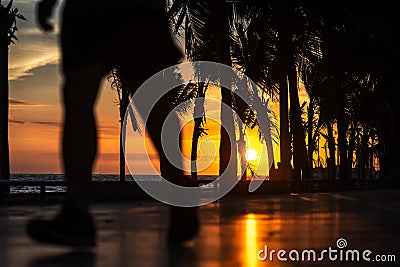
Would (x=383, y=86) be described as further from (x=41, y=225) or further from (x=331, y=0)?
(x=41, y=225)

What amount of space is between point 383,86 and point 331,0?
7.69 m

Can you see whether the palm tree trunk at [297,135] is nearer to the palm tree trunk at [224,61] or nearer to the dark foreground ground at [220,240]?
the palm tree trunk at [224,61]

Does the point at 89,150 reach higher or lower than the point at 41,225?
higher

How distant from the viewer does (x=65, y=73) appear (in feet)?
17.7

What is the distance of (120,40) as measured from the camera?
554 cm

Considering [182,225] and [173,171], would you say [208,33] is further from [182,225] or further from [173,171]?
[182,225]

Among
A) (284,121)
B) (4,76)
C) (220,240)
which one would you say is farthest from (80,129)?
(284,121)

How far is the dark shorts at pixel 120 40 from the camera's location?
538 centimetres

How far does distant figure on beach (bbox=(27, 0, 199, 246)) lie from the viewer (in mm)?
5055

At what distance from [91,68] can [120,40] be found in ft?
0.96

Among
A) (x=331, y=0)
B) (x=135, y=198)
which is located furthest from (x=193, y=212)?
(x=331, y=0)

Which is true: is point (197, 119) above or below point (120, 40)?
above

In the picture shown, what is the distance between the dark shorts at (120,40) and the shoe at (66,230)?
974mm

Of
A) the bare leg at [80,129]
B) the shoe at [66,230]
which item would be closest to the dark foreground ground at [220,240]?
the shoe at [66,230]
